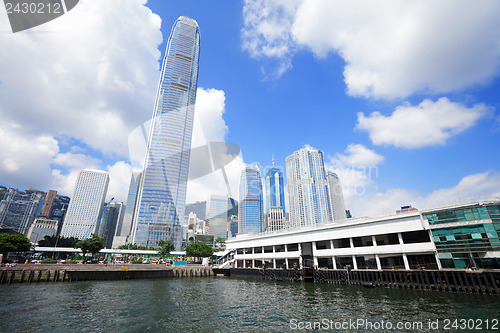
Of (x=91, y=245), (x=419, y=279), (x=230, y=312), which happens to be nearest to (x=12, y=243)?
(x=91, y=245)

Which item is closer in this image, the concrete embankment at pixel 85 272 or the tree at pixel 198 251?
the concrete embankment at pixel 85 272

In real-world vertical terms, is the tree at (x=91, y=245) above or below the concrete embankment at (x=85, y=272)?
above

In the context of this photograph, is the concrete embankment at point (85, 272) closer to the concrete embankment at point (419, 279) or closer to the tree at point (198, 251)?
the tree at point (198, 251)

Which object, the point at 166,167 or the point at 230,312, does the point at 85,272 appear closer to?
the point at 230,312

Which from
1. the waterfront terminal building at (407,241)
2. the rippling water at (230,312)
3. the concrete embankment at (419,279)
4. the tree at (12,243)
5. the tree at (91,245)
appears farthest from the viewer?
the tree at (91,245)

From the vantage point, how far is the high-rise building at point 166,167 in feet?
547

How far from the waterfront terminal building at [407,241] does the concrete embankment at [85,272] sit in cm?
3007

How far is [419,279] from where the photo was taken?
109ft

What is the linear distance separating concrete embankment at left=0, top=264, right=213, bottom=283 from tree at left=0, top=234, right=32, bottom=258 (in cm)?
1984

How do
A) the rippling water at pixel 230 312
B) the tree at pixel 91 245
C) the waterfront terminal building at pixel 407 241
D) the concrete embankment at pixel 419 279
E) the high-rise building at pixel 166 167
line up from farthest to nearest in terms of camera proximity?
the high-rise building at pixel 166 167 → the tree at pixel 91 245 → the waterfront terminal building at pixel 407 241 → the concrete embankment at pixel 419 279 → the rippling water at pixel 230 312

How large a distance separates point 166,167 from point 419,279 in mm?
167601

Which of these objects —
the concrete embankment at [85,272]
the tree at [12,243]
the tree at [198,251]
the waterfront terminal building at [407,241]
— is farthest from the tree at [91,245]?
the waterfront terminal building at [407,241]

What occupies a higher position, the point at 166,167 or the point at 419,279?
the point at 166,167

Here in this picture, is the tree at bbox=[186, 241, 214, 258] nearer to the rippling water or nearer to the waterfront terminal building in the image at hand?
the waterfront terminal building
